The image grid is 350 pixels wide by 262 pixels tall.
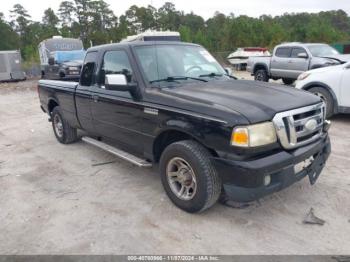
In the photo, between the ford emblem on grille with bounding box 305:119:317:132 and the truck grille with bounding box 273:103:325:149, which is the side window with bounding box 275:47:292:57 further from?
the ford emblem on grille with bounding box 305:119:317:132

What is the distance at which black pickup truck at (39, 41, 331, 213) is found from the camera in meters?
3.16

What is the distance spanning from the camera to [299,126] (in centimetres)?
341

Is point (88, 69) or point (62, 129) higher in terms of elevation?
point (88, 69)

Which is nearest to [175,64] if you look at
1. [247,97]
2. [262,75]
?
[247,97]

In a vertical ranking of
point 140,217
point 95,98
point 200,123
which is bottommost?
point 140,217

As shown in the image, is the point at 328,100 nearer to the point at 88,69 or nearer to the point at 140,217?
the point at 88,69

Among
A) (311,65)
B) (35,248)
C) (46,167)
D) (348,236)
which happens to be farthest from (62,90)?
(311,65)

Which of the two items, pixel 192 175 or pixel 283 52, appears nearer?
pixel 192 175

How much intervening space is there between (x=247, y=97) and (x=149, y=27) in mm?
51358

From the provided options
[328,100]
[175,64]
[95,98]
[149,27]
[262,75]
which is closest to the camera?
[175,64]

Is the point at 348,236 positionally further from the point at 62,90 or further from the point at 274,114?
the point at 62,90

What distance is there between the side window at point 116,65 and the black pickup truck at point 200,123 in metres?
0.01

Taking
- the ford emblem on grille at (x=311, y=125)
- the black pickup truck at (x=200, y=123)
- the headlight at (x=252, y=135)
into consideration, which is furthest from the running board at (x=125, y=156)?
the ford emblem on grille at (x=311, y=125)

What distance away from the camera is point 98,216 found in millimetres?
3816
